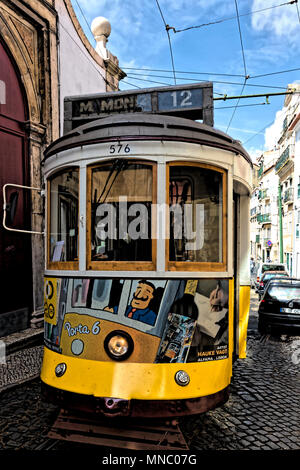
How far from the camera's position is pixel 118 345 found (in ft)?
10.8

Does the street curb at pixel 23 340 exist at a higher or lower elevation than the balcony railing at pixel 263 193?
lower

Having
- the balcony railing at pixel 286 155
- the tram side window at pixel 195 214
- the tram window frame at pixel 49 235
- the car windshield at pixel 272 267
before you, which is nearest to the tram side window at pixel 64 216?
the tram window frame at pixel 49 235

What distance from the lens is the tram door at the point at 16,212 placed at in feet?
25.1

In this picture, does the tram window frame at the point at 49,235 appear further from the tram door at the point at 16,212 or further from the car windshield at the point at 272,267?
the car windshield at the point at 272,267

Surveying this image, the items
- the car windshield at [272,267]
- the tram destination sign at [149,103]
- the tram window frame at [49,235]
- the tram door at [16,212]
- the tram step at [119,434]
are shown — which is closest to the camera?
the tram step at [119,434]

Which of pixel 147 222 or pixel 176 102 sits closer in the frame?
pixel 147 222

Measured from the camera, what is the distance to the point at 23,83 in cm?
833

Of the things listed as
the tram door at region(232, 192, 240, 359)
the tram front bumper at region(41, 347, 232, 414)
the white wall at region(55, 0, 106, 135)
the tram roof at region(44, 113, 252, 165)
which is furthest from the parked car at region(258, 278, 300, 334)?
the white wall at region(55, 0, 106, 135)

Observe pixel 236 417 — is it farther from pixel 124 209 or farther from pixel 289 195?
pixel 289 195

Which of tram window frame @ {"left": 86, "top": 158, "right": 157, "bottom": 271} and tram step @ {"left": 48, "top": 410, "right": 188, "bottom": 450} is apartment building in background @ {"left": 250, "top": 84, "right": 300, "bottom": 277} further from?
tram step @ {"left": 48, "top": 410, "right": 188, "bottom": 450}

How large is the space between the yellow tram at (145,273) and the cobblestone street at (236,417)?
757mm

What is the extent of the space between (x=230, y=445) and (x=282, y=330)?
5771 mm
